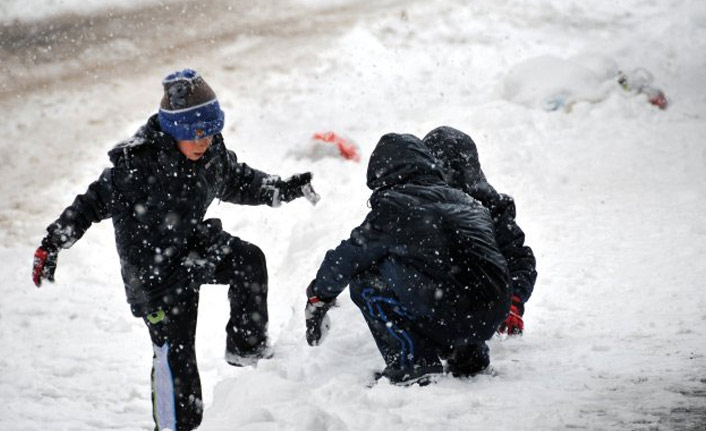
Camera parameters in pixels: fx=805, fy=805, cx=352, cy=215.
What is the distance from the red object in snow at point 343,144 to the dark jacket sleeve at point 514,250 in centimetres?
377

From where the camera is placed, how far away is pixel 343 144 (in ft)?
26.0

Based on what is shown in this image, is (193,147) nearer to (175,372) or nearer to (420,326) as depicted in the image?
(175,372)

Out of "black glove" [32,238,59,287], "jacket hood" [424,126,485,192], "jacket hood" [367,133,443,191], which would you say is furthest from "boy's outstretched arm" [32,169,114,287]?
"jacket hood" [424,126,485,192]

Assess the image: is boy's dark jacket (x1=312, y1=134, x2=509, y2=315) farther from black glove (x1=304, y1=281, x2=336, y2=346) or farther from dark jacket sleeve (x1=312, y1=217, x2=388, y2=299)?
black glove (x1=304, y1=281, x2=336, y2=346)

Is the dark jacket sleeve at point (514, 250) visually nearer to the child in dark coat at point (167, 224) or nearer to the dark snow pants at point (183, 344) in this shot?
the dark snow pants at point (183, 344)

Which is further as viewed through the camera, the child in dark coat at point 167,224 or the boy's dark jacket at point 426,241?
the child in dark coat at point 167,224

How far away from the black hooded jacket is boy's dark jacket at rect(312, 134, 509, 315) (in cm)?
38

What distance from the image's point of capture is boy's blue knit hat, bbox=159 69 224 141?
3975 mm

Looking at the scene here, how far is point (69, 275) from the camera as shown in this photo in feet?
21.5

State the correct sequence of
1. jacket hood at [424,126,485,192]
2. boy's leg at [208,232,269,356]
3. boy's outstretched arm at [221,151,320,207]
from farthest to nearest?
boy's outstretched arm at [221,151,320,207] → boy's leg at [208,232,269,356] → jacket hood at [424,126,485,192]

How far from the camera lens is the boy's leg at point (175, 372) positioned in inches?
160

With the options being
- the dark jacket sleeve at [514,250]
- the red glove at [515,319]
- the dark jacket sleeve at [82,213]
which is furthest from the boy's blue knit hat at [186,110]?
the red glove at [515,319]

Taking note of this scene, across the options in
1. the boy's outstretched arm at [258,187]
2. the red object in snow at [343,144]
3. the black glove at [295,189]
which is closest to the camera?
the boy's outstretched arm at [258,187]

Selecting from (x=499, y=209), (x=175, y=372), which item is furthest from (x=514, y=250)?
(x=175, y=372)
